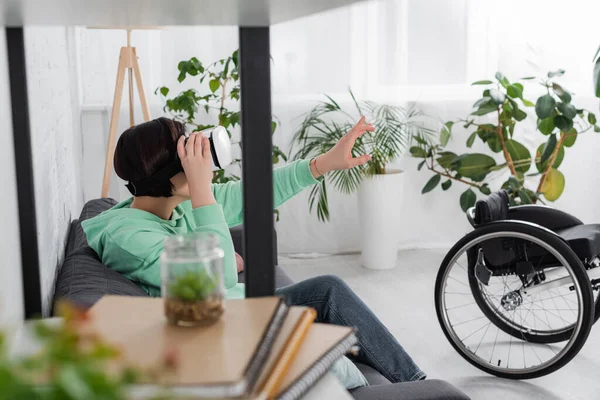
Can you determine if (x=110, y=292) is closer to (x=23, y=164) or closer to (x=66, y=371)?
(x=23, y=164)

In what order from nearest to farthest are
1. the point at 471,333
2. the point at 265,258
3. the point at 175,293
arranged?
1. the point at 175,293
2. the point at 265,258
3. the point at 471,333

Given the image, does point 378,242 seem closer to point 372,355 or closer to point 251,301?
point 372,355

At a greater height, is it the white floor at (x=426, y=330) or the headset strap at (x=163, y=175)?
the headset strap at (x=163, y=175)

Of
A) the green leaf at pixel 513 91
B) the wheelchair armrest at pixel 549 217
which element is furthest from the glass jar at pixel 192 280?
the green leaf at pixel 513 91

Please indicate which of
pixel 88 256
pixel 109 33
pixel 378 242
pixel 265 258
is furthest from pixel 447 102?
pixel 265 258

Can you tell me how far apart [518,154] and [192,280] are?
366 centimetres

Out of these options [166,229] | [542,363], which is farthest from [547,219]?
[166,229]

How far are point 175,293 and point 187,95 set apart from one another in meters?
2.96

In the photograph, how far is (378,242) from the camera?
4.00 metres

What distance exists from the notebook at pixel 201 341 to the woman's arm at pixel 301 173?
0.94 m

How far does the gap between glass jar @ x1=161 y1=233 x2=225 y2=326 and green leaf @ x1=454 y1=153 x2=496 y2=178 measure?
3.46m

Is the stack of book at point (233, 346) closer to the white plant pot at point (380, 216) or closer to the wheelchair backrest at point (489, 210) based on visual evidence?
the wheelchair backrest at point (489, 210)

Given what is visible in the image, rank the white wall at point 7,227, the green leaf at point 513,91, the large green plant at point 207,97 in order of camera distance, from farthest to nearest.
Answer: the green leaf at point 513,91, the large green plant at point 207,97, the white wall at point 7,227

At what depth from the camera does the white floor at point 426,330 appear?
2.43m
